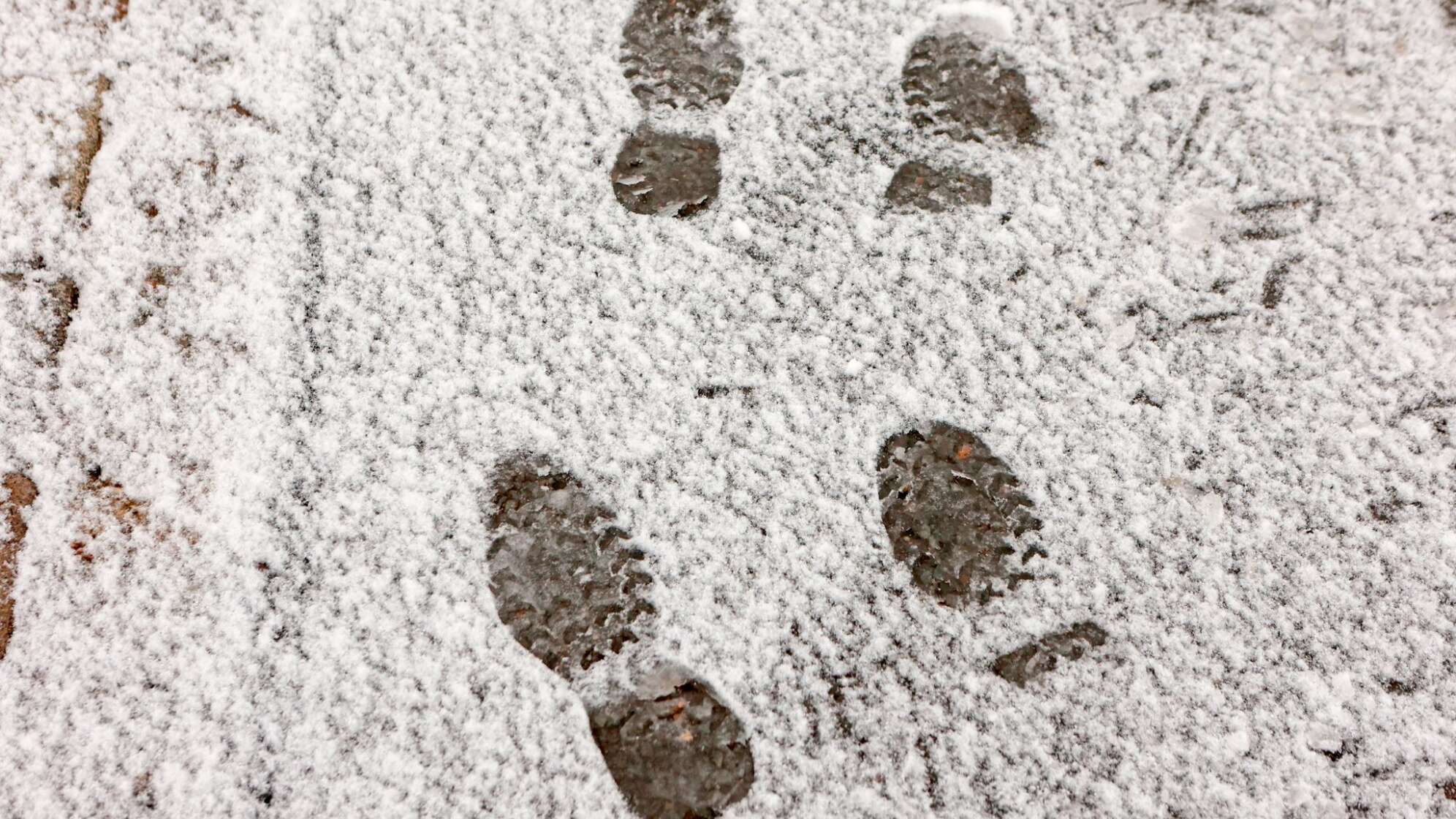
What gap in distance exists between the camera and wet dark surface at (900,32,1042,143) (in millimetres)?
816

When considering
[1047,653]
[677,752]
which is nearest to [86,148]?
[677,752]

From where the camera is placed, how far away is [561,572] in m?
0.69

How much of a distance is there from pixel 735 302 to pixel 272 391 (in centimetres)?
44

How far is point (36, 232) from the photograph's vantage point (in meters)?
0.74

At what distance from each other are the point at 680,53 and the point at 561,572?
0.55m

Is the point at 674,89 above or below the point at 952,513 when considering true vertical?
above

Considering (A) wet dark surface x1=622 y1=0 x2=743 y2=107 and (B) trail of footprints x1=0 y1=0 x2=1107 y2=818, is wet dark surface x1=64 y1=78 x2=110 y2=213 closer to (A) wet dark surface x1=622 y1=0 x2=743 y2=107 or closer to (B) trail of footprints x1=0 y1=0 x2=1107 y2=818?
(B) trail of footprints x1=0 y1=0 x2=1107 y2=818

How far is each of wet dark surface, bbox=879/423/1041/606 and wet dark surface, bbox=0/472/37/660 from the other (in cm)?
77

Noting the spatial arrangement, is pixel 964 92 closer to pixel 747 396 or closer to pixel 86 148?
pixel 747 396

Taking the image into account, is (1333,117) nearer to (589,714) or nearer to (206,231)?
(589,714)

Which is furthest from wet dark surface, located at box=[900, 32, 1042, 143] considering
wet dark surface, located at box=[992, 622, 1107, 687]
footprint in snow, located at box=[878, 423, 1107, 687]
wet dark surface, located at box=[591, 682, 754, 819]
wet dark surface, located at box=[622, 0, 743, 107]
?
wet dark surface, located at box=[591, 682, 754, 819]

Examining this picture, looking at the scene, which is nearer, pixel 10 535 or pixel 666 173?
pixel 10 535

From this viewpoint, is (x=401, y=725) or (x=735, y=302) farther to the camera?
(x=735, y=302)

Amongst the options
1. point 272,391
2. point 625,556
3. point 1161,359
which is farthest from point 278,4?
point 1161,359
